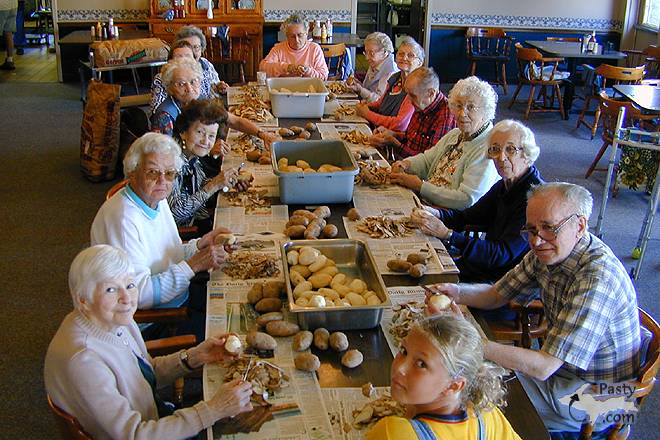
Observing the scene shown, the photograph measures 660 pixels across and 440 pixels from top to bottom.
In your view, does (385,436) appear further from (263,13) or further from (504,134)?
(263,13)

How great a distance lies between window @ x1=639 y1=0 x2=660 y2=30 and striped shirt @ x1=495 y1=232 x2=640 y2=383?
780 cm

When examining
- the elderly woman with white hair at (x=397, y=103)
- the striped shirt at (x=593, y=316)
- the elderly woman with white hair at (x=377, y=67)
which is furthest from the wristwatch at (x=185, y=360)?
the elderly woman with white hair at (x=377, y=67)

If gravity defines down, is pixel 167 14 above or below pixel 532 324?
above

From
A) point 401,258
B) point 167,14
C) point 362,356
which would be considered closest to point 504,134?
point 401,258

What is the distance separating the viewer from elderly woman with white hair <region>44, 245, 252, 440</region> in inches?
62.3

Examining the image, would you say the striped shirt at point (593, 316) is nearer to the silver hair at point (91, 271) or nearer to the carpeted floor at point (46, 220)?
the carpeted floor at point (46, 220)

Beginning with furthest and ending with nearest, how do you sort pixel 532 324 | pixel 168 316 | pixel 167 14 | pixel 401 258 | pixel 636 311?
1. pixel 167 14
2. pixel 532 324
3. pixel 401 258
4. pixel 168 316
5. pixel 636 311

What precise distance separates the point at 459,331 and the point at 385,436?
0.26m

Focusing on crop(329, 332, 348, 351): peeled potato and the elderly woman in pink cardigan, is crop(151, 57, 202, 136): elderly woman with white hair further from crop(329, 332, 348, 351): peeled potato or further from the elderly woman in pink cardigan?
crop(329, 332, 348, 351): peeled potato

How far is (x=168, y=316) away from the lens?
2234mm

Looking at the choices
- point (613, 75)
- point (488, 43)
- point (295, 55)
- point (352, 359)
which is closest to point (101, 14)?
point (295, 55)

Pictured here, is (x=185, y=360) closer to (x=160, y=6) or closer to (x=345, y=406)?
(x=345, y=406)

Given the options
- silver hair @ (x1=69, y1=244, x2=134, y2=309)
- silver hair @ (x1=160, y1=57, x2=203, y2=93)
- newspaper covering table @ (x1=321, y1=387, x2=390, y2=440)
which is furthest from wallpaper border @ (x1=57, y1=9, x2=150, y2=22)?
newspaper covering table @ (x1=321, y1=387, x2=390, y2=440)

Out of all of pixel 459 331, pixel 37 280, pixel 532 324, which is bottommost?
pixel 37 280
